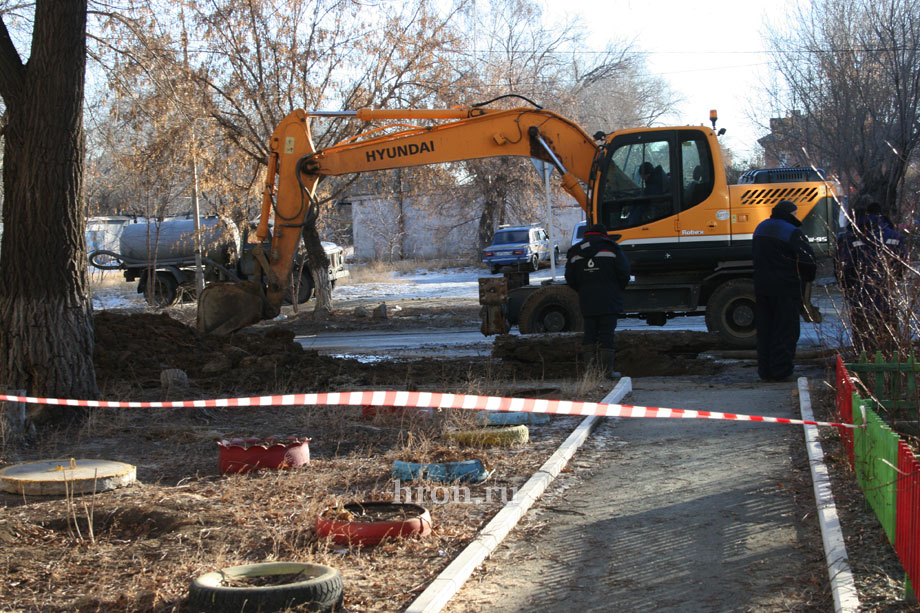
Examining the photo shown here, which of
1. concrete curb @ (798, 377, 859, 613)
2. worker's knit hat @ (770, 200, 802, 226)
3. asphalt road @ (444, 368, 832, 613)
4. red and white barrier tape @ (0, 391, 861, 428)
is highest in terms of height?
worker's knit hat @ (770, 200, 802, 226)

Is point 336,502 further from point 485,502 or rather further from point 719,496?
point 719,496

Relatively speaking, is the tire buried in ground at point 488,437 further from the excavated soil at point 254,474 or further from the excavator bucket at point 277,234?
the excavator bucket at point 277,234

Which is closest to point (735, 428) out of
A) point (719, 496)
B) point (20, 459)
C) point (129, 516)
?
point (719, 496)

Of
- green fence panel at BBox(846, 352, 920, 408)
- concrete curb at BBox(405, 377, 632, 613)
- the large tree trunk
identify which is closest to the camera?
concrete curb at BBox(405, 377, 632, 613)

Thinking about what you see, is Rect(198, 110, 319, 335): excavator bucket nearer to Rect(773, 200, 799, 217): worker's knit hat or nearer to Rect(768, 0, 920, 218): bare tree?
Rect(773, 200, 799, 217): worker's knit hat

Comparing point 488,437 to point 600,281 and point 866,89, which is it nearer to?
point 600,281

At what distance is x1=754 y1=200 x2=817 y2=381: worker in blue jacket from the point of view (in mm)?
10469

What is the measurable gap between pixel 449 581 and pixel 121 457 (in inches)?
165

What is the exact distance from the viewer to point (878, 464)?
5121 mm

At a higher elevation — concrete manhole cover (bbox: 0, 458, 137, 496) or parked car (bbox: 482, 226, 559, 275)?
parked car (bbox: 482, 226, 559, 275)

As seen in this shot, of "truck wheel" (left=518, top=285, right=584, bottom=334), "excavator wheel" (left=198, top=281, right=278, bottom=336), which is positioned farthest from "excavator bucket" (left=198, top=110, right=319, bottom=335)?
"truck wheel" (left=518, top=285, right=584, bottom=334)

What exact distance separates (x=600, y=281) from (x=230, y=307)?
6.15 metres

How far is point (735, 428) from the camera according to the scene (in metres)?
8.22

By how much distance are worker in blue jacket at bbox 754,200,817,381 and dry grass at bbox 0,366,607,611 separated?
10.6ft
